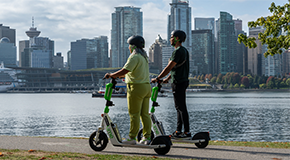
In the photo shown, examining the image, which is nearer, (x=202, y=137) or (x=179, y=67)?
(x=202, y=137)

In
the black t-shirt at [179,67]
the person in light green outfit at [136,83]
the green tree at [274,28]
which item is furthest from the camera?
the green tree at [274,28]

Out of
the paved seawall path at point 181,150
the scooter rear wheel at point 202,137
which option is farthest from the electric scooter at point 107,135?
the scooter rear wheel at point 202,137

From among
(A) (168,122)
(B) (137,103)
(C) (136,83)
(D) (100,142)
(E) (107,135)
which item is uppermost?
(C) (136,83)

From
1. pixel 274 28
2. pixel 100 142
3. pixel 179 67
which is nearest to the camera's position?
pixel 100 142

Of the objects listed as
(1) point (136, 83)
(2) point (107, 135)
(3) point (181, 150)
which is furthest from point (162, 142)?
(1) point (136, 83)

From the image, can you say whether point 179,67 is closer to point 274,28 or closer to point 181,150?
point 181,150

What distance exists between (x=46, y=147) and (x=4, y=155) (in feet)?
4.92

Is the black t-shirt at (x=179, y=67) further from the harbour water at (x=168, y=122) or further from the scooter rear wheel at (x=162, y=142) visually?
the harbour water at (x=168, y=122)

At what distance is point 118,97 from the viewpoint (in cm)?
12744

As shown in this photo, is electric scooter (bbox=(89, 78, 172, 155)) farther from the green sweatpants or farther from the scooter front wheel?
the green sweatpants

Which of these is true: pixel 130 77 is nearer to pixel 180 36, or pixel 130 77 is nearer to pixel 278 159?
pixel 180 36

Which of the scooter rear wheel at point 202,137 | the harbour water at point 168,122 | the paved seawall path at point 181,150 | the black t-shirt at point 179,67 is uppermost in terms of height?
the black t-shirt at point 179,67

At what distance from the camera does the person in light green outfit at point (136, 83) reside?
7.49 metres

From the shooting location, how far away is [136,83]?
7523mm
